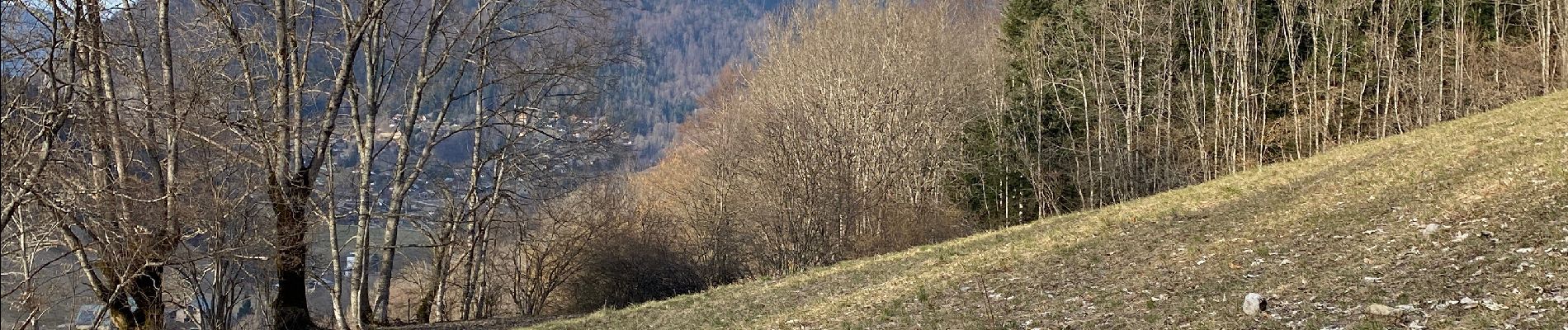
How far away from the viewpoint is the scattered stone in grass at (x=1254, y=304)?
6953 millimetres

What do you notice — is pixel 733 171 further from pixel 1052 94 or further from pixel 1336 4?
pixel 1336 4

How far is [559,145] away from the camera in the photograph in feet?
65.2

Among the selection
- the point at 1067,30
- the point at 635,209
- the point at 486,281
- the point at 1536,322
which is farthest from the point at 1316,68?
the point at 1536,322

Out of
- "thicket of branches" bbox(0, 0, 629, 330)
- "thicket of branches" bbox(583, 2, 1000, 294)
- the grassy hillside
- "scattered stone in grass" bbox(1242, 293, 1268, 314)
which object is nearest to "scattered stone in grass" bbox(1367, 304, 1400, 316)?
the grassy hillside

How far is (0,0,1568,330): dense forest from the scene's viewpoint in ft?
34.6

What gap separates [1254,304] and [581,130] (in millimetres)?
14186

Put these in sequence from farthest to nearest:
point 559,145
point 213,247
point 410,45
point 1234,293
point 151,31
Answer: point 559,145, point 410,45, point 151,31, point 213,247, point 1234,293

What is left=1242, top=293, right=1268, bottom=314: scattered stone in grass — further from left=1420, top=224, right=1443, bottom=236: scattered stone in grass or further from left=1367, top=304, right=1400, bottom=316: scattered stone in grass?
left=1420, top=224, right=1443, bottom=236: scattered stone in grass

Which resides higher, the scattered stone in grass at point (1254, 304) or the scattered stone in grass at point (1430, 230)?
the scattered stone in grass at point (1430, 230)

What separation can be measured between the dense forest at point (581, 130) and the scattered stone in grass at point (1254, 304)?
8396 millimetres

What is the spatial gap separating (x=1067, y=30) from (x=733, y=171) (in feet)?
31.3

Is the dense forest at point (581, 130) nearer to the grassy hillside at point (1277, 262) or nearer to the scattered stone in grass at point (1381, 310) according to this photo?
the grassy hillside at point (1277, 262)

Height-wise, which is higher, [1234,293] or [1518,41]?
[1518,41]

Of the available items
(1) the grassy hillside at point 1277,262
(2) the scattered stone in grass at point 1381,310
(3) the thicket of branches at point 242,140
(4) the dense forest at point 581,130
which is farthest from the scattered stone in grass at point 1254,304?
(4) the dense forest at point 581,130
